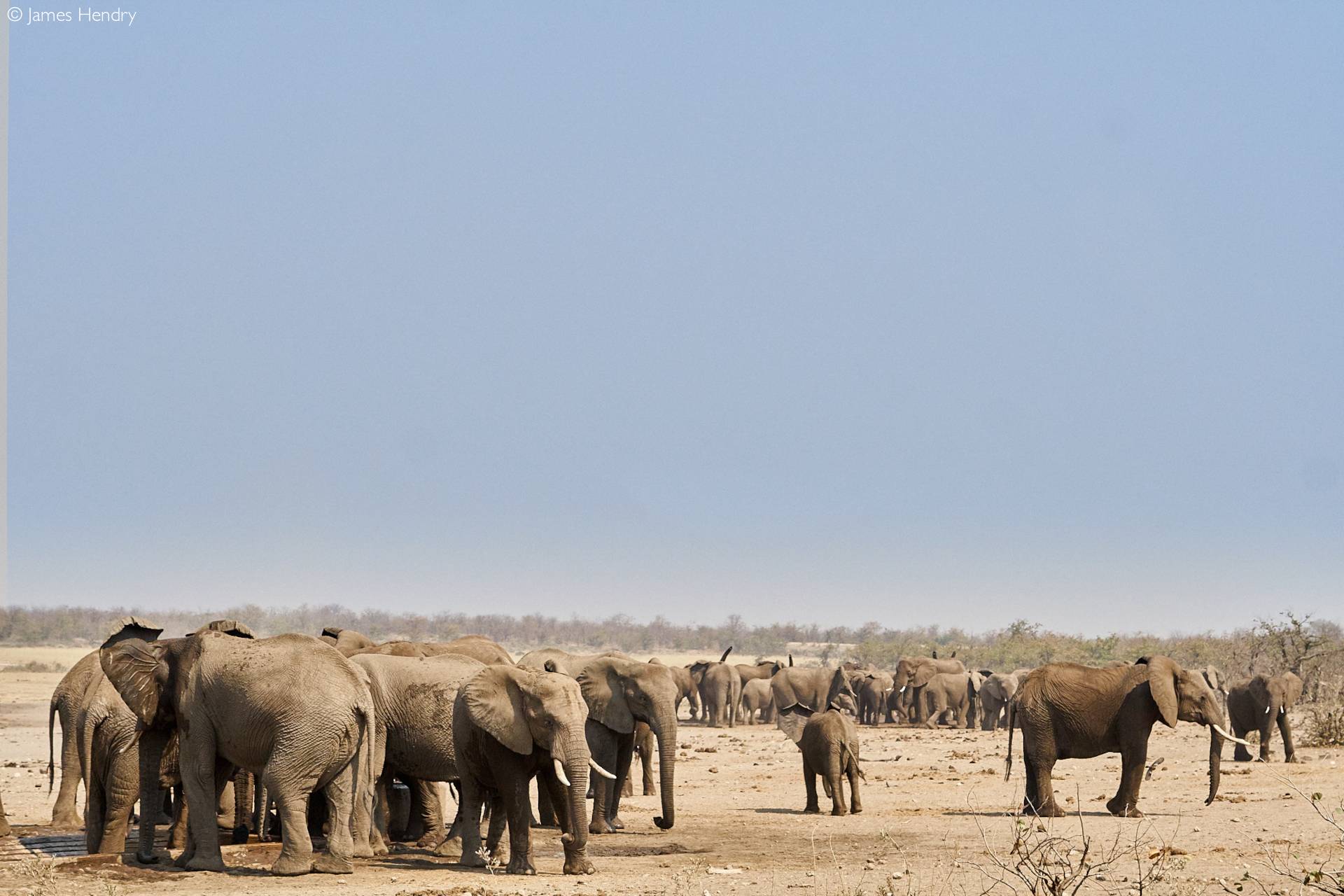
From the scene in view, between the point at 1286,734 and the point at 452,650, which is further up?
the point at 452,650

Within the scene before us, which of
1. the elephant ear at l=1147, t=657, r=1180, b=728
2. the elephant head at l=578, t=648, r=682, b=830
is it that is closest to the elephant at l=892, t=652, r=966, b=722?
the elephant ear at l=1147, t=657, r=1180, b=728

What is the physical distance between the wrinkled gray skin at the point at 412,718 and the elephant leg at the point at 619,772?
2836 mm

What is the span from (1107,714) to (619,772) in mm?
6455

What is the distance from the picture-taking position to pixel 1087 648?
77.5 m

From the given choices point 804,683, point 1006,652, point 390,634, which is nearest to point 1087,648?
point 1006,652

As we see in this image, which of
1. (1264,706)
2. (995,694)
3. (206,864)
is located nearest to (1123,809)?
(1264,706)

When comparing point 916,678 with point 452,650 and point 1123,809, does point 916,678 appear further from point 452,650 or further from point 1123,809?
point 452,650

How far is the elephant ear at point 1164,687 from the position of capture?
2091 cm

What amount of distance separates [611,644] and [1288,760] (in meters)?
108

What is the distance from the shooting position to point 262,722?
14805 mm

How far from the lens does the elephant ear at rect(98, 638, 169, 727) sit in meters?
15.4

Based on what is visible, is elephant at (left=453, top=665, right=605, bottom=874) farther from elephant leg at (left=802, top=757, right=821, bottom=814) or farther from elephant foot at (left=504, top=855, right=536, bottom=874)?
elephant leg at (left=802, top=757, right=821, bottom=814)

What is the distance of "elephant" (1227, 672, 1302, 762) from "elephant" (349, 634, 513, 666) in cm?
1453

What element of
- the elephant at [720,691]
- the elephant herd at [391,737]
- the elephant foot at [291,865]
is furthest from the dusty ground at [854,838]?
the elephant at [720,691]
